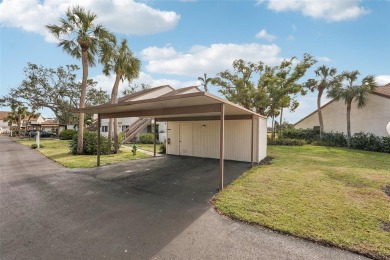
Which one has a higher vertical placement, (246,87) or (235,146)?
(246,87)

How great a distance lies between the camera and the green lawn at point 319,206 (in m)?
3.56

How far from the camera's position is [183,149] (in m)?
13.9

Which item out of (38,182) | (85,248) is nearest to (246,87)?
(38,182)

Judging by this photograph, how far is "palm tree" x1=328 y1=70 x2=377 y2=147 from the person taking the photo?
17.4 m

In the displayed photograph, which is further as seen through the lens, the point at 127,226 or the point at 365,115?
the point at 365,115

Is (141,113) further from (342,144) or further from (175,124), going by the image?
(342,144)

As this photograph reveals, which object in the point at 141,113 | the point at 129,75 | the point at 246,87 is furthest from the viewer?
the point at 246,87

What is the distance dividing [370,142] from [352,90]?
4.54 m

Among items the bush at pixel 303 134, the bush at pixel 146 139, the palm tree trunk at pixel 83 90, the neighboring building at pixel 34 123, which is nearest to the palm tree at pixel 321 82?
the bush at pixel 303 134

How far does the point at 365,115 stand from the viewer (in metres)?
18.3

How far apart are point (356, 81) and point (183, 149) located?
54.4ft

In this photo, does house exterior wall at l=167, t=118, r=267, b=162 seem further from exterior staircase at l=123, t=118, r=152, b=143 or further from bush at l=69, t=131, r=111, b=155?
exterior staircase at l=123, t=118, r=152, b=143

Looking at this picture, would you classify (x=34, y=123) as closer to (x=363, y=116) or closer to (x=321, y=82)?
(x=321, y=82)

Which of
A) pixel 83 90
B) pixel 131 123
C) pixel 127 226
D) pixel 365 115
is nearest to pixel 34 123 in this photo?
pixel 131 123
